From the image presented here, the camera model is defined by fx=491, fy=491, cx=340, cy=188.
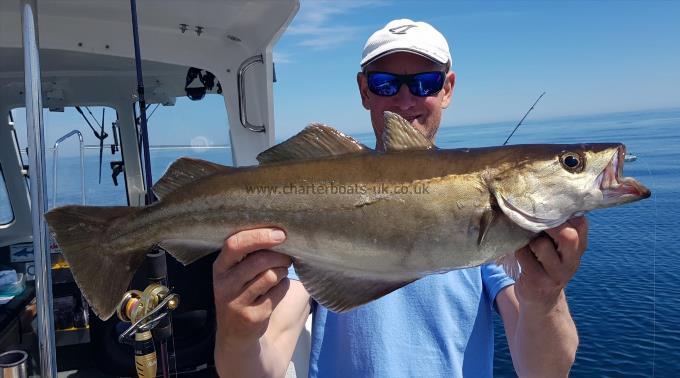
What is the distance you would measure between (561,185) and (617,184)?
8.0 inches

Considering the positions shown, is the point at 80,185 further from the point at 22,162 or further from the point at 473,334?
the point at 473,334

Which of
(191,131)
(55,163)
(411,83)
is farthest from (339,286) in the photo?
(55,163)

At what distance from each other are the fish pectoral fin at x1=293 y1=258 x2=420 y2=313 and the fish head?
0.61 meters

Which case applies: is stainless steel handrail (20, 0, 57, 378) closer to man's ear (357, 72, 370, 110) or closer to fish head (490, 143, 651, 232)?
man's ear (357, 72, 370, 110)

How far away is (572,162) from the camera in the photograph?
1.96m

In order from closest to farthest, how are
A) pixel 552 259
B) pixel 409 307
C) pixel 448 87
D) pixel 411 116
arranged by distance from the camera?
pixel 552 259 < pixel 409 307 < pixel 411 116 < pixel 448 87

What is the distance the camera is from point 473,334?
2770 mm

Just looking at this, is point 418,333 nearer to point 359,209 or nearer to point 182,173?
point 359,209

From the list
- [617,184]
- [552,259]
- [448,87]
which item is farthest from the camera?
[448,87]

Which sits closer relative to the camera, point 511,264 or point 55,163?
point 511,264

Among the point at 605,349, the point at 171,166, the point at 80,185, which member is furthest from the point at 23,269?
the point at 605,349

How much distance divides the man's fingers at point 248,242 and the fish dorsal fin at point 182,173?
35 centimetres

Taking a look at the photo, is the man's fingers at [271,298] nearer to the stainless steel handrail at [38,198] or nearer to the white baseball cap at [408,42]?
the stainless steel handrail at [38,198]

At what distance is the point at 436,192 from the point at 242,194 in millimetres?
830
